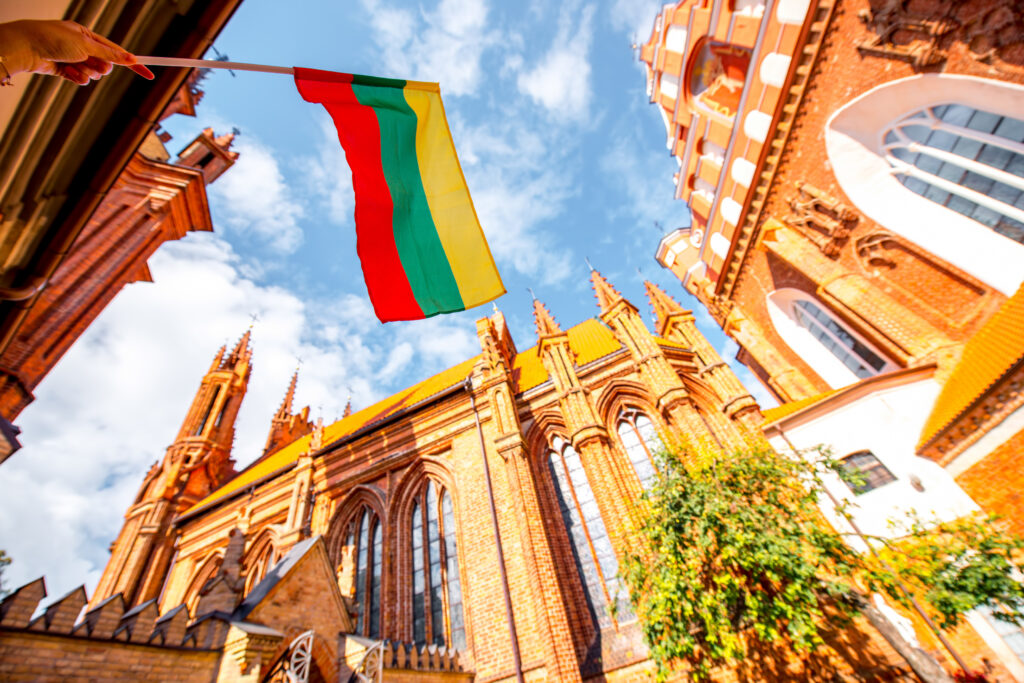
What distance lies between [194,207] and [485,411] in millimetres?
10982

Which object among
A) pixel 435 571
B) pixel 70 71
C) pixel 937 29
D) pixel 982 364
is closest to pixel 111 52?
pixel 70 71

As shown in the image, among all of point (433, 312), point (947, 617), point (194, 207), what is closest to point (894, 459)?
point (947, 617)

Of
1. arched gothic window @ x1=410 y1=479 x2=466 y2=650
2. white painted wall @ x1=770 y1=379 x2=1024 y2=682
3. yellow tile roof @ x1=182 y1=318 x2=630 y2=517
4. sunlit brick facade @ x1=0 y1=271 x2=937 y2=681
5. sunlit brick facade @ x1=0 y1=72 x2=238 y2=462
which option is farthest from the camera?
yellow tile roof @ x1=182 y1=318 x2=630 y2=517

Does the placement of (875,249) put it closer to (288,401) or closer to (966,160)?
(966,160)

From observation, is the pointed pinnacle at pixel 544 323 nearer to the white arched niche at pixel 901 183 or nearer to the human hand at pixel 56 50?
the white arched niche at pixel 901 183

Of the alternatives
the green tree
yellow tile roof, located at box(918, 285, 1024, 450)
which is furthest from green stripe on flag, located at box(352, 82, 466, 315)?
yellow tile roof, located at box(918, 285, 1024, 450)

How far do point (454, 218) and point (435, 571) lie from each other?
10.5 m

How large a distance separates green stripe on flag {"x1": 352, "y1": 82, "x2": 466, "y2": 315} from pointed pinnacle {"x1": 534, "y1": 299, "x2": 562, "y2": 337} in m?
8.82

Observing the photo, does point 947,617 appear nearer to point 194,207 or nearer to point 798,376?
point 798,376

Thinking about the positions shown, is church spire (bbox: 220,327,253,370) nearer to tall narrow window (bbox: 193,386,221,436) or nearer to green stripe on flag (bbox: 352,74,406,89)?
tall narrow window (bbox: 193,386,221,436)

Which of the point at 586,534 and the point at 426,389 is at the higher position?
the point at 426,389

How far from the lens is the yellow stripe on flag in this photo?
492 centimetres

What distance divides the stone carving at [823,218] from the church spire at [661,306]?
4.52m

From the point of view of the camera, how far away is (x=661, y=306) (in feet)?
49.0
